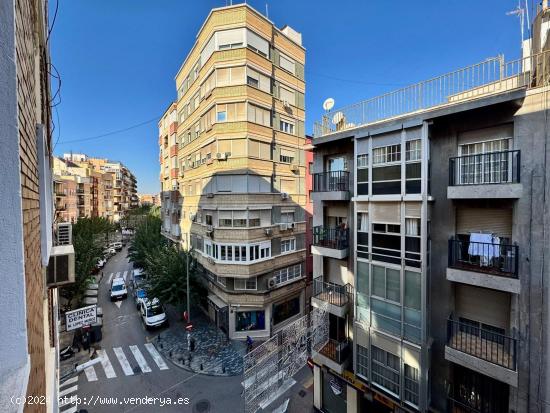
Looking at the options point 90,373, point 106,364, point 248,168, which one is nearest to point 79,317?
point 90,373

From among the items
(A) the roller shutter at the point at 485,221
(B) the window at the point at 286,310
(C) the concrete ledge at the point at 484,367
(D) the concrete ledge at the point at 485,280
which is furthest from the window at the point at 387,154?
(B) the window at the point at 286,310

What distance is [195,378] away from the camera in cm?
1359

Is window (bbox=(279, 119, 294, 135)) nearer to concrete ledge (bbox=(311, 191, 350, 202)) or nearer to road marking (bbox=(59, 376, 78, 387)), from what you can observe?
concrete ledge (bbox=(311, 191, 350, 202))

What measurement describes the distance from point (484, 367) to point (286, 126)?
53.8 ft

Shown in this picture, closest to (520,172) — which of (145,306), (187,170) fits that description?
(187,170)

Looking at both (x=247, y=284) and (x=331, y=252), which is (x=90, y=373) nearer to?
(x=247, y=284)

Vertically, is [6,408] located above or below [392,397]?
above

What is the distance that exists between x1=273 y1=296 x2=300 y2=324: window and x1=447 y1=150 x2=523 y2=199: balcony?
14303 millimetres

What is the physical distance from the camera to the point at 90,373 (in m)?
14.0

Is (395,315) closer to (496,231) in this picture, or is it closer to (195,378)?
(496,231)

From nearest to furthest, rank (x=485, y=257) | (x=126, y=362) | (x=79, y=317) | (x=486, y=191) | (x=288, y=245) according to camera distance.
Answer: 1. (x=486, y=191)
2. (x=485, y=257)
3. (x=79, y=317)
4. (x=126, y=362)
5. (x=288, y=245)

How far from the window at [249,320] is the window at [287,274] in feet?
8.23

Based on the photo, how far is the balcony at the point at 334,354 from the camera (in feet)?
32.1

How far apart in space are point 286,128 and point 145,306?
Result: 17081 millimetres
